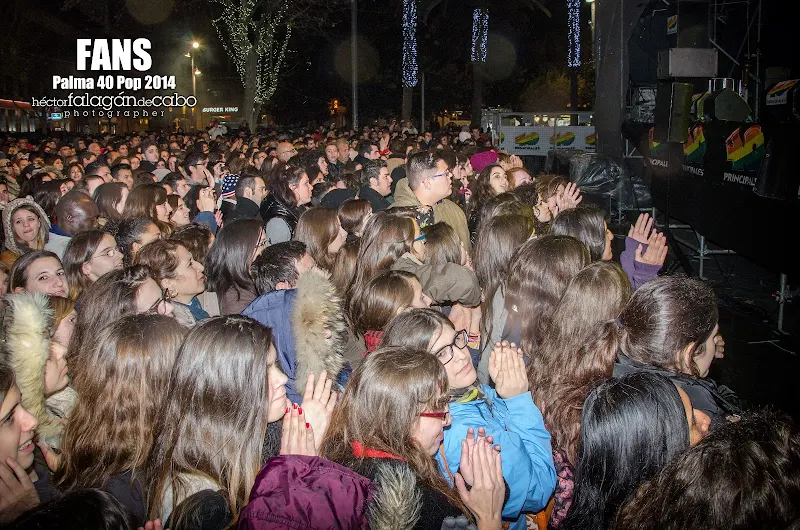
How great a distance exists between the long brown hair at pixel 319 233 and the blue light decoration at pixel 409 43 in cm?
2918

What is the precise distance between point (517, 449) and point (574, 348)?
2.83 feet

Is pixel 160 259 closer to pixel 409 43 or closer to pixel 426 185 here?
pixel 426 185

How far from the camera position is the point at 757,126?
285 inches

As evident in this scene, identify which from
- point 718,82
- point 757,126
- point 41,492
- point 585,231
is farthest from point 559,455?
point 718,82

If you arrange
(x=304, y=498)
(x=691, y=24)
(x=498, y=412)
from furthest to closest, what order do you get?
(x=691, y=24) → (x=498, y=412) → (x=304, y=498)

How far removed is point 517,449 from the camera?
99.0 inches

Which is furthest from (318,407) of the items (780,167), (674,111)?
(674,111)

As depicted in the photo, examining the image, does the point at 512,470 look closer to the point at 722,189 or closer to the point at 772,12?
Answer: the point at 722,189

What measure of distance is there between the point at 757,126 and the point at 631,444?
6260 mm

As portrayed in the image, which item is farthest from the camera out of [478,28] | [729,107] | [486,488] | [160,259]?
[478,28]

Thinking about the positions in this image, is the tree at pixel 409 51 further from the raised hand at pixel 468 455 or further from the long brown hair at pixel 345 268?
the raised hand at pixel 468 455

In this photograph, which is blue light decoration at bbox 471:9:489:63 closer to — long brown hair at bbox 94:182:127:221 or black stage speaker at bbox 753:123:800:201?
black stage speaker at bbox 753:123:800:201

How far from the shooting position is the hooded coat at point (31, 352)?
2717 mm

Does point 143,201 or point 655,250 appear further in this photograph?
point 143,201
